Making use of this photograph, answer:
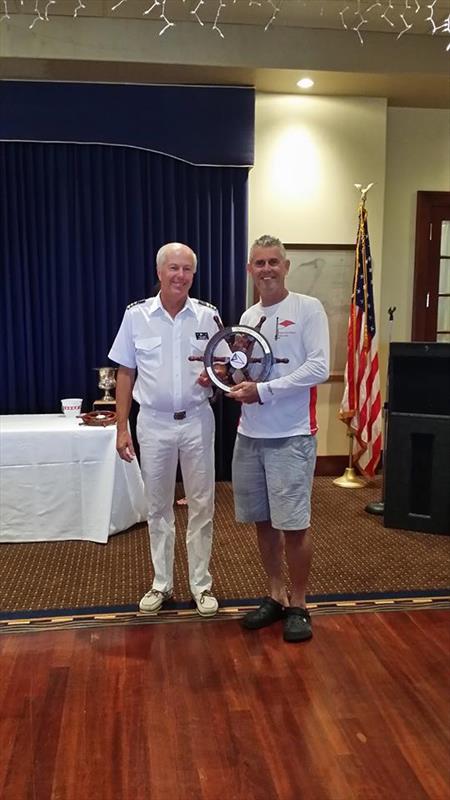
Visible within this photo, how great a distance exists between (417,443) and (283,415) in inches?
64.6

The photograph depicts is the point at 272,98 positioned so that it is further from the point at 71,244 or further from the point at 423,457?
the point at 423,457

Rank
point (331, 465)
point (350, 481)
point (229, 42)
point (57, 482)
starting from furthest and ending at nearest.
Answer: point (331, 465) → point (350, 481) → point (229, 42) → point (57, 482)

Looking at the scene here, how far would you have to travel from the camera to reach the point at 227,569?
310 cm

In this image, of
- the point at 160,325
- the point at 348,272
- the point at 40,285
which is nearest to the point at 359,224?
the point at 348,272

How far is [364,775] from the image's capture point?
1.73 metres

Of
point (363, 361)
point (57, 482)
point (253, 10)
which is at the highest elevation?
point (253, 10)

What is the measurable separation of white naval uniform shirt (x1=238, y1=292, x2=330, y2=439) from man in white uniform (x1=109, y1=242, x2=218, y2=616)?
304 mm

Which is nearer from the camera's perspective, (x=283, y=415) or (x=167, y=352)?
(x=283, y=415)

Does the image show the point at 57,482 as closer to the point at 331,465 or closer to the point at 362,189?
the point at 331,465

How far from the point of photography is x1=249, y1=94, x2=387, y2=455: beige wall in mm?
4668

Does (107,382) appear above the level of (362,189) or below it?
below

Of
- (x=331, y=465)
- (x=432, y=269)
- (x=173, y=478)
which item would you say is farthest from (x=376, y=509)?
(x=432, y=269)

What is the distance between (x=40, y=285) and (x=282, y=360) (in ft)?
9.10

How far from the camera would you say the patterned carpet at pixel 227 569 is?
2.79m
